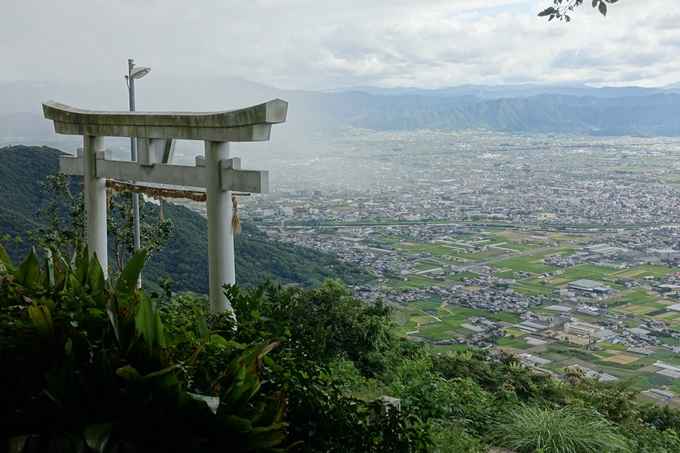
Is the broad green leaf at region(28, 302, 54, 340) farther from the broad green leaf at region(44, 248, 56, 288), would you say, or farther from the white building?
the white building

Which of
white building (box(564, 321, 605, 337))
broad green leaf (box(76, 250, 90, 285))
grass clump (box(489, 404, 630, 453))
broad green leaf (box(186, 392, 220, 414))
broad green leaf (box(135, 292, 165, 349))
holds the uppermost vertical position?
broad green leaf (box(76, 250, 90, 285))

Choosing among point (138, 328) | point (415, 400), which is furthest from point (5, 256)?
point (415, 400)

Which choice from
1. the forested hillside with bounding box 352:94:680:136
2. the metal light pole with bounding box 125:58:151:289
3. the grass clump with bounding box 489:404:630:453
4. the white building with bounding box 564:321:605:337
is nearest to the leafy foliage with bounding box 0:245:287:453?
the grass clump with bounding box 489:404:630:453

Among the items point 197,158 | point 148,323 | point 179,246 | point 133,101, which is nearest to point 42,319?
point 148,323

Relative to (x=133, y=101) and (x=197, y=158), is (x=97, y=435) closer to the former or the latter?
(x=197, y=158)

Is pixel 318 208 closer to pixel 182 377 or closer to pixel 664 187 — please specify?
pixel 664 187

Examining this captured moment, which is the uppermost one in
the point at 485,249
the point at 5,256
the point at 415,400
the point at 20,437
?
the point at 5,256

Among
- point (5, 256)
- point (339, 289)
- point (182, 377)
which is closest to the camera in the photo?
point (182, 377)
